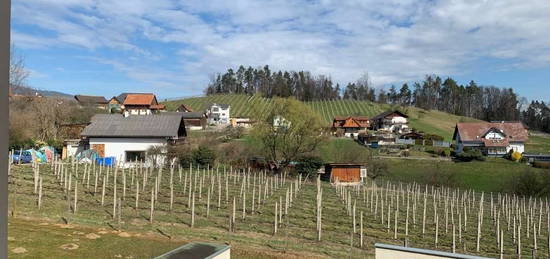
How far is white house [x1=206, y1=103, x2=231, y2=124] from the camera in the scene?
8544cm

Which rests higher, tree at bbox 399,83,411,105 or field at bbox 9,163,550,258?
tree at bbox 399,83,411,105

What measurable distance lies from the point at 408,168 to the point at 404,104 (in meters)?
65.3

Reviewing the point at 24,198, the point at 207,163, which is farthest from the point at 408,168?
the point at 24,198

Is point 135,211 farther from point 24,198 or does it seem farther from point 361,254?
point 361,254

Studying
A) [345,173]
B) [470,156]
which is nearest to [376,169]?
[345,173]

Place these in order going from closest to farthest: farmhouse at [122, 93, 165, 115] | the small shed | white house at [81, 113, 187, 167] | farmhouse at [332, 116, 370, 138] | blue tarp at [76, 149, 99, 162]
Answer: the small shed
blue tarp at [76, 149, 99, 162]
white house at [81, 113, 187, 167]
farmhouse at [332, 116, 370, 138]
farmhouse at [122, 93, 165, 115]

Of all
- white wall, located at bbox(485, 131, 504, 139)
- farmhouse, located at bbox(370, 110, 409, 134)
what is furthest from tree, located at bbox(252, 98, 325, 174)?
farmhouse, located at bbox(370, 110, 409, 134)

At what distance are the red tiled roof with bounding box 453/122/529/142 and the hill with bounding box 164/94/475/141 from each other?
55.3ft

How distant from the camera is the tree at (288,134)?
122 feet

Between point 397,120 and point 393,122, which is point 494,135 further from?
point 393,122

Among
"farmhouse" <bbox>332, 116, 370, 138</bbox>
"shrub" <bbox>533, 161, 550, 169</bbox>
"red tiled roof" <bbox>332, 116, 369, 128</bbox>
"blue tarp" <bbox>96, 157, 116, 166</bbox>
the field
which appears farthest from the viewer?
"red tiled roof" <bbox>332, 116, 369, 128</bbox>

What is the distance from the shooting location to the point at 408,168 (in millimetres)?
43969

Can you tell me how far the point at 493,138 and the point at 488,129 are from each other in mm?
1361

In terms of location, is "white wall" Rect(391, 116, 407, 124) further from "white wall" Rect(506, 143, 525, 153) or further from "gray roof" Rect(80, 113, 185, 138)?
"gray roof" Rect(80, 113, 185, 138)
